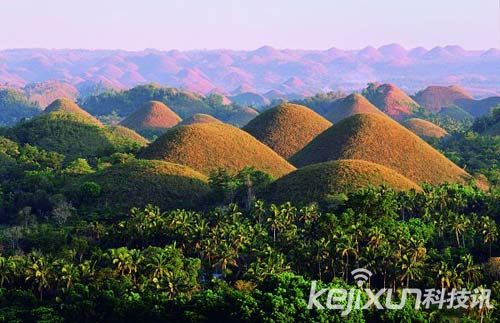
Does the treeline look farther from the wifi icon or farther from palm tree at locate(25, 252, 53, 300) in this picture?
the wifi icon

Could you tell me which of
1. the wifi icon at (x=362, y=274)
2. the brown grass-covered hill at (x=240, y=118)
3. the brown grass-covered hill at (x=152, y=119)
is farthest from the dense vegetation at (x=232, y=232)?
the brown grass-covered hill at (x=240, y=118)

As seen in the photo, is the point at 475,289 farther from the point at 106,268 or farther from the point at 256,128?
the point at 256,128

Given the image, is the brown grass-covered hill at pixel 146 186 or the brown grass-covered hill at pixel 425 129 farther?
the brown grass-covered hill at pixel 425 129

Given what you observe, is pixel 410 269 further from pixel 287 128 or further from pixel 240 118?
pixel 240 118

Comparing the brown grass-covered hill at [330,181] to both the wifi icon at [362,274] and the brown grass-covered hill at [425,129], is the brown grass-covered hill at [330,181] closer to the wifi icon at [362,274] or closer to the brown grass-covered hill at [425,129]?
the wifi icon at [362,274]

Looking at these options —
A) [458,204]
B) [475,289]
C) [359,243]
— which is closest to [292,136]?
[458,204]

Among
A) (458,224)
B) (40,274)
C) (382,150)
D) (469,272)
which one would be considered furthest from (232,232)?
(382,150)
